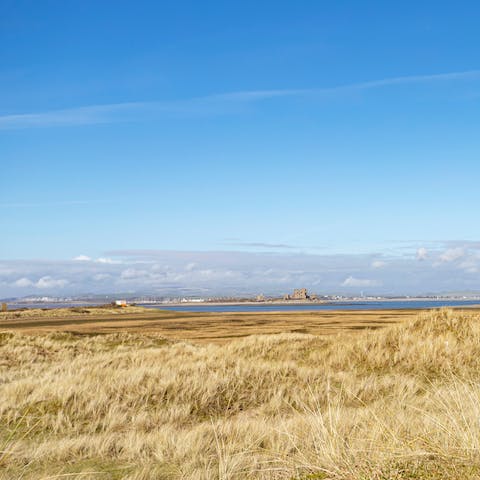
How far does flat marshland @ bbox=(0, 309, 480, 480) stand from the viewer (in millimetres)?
5652

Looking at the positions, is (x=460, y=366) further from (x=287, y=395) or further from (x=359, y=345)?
(x=287, y=395)

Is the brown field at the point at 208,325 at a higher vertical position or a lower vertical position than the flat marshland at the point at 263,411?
lower

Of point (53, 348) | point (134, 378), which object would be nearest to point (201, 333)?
point (53, 348)

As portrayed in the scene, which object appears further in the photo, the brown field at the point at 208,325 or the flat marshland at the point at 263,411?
the brown field at the point at 208,325

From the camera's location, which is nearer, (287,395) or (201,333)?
(287,395)

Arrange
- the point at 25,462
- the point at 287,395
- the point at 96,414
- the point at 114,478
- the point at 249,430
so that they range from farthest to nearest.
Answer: the point at 287,395, the point at 96,414, the point at 249,430, the point at 25,462, the point at 114,478

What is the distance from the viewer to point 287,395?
12344 mm

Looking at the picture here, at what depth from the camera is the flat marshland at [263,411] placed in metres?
5.65

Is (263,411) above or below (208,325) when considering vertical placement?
above

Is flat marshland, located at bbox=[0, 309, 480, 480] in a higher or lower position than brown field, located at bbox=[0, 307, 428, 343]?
higher

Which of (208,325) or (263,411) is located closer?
(263,411)

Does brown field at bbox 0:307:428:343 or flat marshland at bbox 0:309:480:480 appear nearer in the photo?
flat marshland at bbox 0:309:480:480

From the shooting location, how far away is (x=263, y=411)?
11156mm

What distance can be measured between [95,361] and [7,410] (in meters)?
6.74
